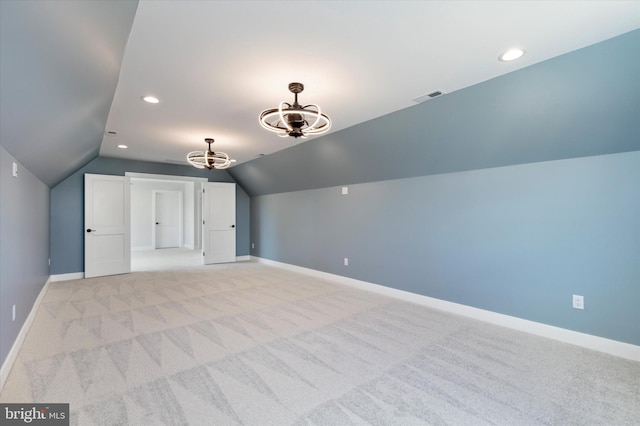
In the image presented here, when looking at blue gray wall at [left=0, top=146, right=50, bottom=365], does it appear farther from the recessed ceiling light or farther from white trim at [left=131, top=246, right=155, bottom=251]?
white trim at [left=131, top=246, right=155, bottom=251]

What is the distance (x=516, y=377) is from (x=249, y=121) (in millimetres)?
4000

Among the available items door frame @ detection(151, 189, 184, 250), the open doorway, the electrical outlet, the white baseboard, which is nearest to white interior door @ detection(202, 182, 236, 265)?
the open doorway

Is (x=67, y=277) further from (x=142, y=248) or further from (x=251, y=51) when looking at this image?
(x=251, y=51)

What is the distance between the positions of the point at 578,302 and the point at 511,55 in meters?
2.50

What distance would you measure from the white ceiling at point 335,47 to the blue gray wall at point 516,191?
32 cm

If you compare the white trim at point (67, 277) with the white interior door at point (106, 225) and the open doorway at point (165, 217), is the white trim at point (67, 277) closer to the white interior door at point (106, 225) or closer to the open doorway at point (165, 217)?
the white interior door at point (106, 225)

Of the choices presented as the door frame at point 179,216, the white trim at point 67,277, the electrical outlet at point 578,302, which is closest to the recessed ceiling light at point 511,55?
the electrical outlet at point 578,302

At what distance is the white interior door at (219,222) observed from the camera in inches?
295

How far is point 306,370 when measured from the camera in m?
2.36

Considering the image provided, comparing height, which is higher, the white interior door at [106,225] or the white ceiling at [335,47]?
the white ceiling at [335,47]

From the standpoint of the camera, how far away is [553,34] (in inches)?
A: 80.5

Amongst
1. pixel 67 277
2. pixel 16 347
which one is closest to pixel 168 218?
pixel 67 277

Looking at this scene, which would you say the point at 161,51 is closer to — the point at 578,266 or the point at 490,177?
the point at 490,177

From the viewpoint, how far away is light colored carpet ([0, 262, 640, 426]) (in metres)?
1.86
